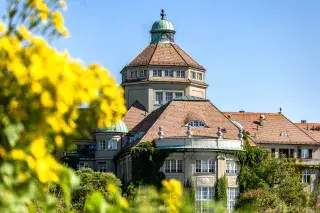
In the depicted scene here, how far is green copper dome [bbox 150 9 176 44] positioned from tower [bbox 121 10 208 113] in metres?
3.47

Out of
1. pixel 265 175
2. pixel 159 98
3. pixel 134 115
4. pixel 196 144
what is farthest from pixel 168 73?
pixel 265 175

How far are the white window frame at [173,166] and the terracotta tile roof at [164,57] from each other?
17198mm

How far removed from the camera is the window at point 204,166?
64500 mm

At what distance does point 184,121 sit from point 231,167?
528 centimetres

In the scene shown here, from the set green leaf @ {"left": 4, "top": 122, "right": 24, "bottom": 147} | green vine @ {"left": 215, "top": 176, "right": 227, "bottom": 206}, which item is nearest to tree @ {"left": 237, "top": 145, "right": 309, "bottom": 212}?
green vine @ {"left": 215, "top": 176, "right": 227, "bottom": 206}

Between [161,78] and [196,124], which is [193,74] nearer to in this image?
[161,78]

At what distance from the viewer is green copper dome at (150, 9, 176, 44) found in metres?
86.4

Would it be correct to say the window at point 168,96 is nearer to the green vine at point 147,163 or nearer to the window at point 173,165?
the green vine at point 147,163

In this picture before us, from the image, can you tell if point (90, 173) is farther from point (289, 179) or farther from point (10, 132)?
point (10, 132)

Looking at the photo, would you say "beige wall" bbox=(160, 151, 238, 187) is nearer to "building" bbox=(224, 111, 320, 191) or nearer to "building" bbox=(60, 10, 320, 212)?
"building" bbox=(60, 10, 320, 212)

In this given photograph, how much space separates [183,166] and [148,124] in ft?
21.9

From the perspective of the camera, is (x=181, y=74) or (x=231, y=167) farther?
(x=181, y=74)

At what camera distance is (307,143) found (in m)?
77.5

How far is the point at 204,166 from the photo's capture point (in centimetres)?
6481
